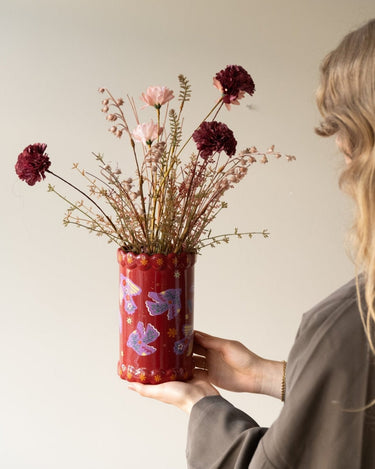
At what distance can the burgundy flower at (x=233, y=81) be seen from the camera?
1182 millimetres

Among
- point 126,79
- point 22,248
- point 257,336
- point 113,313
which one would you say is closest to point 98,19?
point 126,79

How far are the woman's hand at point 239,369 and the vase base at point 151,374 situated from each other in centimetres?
20

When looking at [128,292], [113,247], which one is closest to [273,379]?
[128,292]

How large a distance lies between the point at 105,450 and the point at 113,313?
0.49m

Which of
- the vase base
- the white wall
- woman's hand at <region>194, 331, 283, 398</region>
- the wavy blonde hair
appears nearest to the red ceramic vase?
the vase base

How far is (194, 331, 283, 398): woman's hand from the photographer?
57.1 inches

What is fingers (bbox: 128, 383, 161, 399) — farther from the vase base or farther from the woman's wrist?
the woman's wrist

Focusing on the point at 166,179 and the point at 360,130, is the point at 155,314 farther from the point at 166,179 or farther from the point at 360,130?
the point at 360,130

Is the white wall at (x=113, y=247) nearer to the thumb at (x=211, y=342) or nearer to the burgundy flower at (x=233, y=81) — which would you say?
the thumb at (x=211, y=342)

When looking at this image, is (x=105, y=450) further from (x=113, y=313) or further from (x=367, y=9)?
(x=367, y=9)

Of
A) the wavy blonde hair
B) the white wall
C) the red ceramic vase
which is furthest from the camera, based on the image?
the white wall

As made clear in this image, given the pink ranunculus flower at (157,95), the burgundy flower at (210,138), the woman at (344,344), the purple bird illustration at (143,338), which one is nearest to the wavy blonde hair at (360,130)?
the woman at (344,344)

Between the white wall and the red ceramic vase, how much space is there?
1048 millimetres

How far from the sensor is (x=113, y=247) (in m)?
2.28
